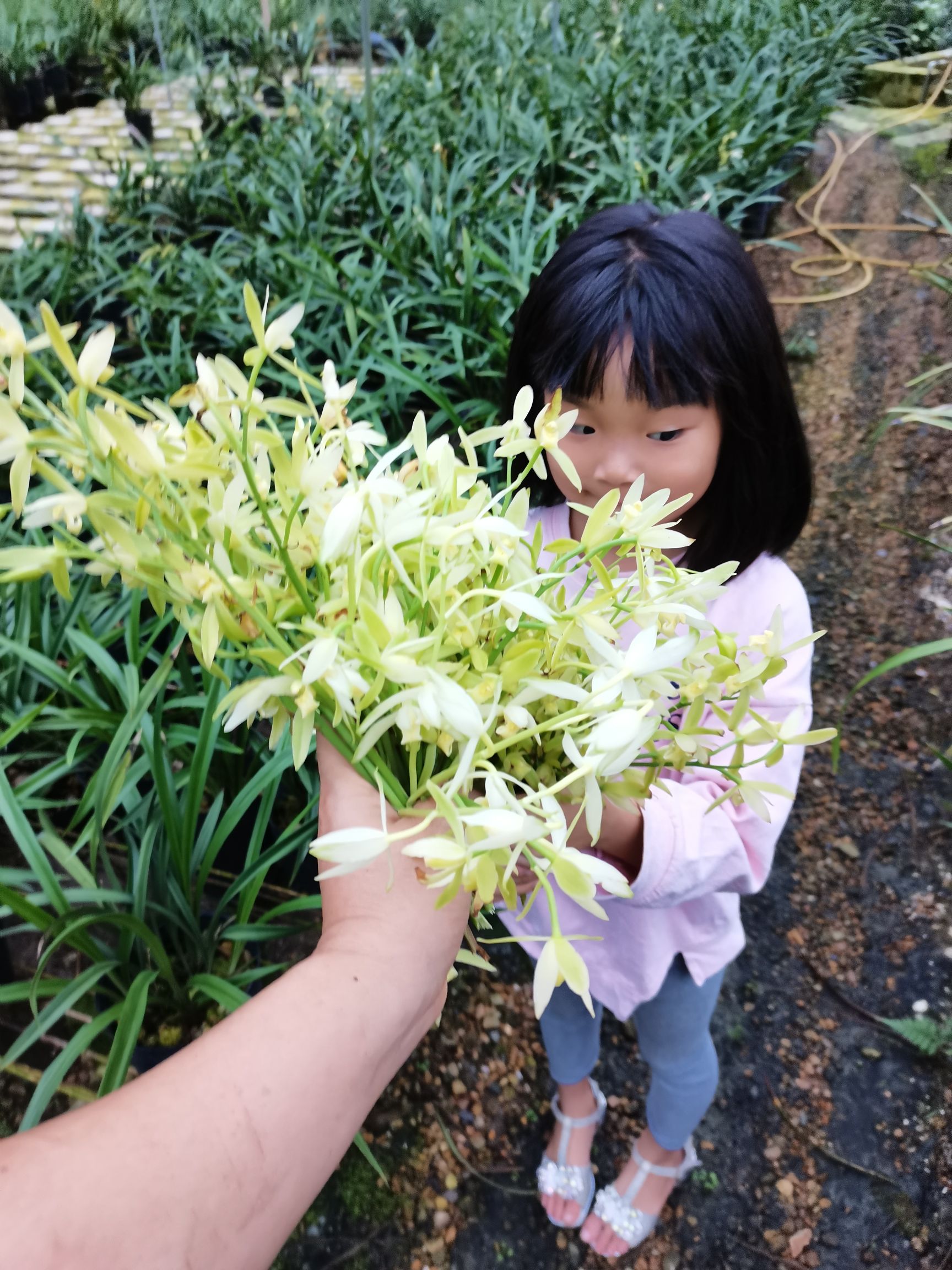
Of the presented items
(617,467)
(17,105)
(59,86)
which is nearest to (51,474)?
(617,467)

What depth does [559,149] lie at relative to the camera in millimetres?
2709

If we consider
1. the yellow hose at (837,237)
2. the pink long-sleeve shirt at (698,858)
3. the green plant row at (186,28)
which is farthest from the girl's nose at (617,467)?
the yellow hose at (837,237)

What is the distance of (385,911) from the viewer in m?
0.48

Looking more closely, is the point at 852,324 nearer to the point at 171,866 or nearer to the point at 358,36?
the point at 358,36

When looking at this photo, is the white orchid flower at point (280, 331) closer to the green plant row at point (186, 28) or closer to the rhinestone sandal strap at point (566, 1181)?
the rhinestone sandal strap at point (566, 1181)

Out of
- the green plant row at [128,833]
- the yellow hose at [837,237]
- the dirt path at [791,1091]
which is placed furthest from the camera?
the yellow hose at [837,237]

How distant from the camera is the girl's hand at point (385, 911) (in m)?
0.47

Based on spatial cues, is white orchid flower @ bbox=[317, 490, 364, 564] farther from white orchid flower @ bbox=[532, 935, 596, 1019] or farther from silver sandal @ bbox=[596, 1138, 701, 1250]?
silver sandal @ bbox=[596, 1138, 701, 1250]

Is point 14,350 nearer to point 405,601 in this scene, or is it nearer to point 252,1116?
point 405,601

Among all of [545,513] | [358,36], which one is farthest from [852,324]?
[545,513]

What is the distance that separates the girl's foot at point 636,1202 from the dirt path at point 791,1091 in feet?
0.11

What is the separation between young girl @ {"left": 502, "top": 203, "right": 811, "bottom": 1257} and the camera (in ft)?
2.43

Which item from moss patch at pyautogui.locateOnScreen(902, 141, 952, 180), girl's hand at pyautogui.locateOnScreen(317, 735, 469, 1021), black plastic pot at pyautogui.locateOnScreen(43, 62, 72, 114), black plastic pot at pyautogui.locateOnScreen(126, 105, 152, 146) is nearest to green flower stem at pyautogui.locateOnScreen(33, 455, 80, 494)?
girl's hand at pyautogui.locateOnScreen(317, 735, 469, 1021)

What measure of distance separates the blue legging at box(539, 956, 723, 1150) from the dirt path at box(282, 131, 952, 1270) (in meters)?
0.18
